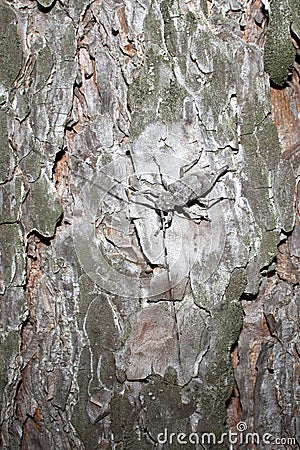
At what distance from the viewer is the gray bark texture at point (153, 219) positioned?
121 centimetres

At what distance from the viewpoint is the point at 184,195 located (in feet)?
4.05

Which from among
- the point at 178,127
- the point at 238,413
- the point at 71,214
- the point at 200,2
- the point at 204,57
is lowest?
the point at 238,413

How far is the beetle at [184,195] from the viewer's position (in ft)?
4.03

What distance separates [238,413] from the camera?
1.32m

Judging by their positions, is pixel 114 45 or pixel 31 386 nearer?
pixel 114 45

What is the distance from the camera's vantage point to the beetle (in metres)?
1.23

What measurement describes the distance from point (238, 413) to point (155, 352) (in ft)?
0.76

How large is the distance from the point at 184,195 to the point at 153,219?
82mm

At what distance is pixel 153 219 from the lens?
1253 millimetres

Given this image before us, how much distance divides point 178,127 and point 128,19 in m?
0.24

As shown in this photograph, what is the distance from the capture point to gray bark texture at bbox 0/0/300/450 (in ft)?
3.97

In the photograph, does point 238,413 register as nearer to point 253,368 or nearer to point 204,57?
point 253,368

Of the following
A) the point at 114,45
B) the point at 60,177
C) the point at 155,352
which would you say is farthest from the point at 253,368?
the point at 114,45

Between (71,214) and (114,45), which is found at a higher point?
(114,45)
